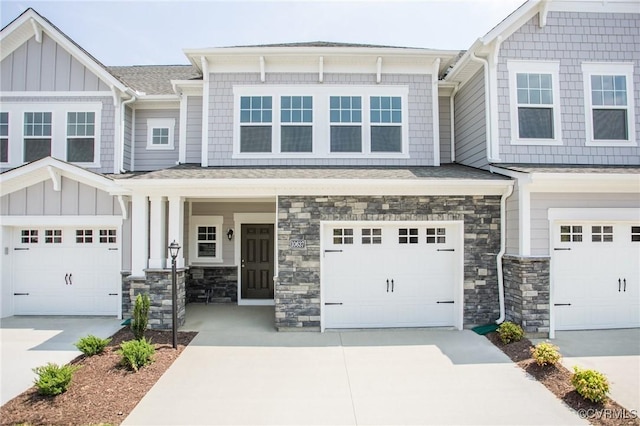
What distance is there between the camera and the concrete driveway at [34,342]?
5578mm

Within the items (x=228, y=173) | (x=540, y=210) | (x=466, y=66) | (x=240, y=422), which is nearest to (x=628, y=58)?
(x=466, y=66)

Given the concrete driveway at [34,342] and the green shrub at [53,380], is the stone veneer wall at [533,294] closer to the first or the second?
the green shrub at [53,380]

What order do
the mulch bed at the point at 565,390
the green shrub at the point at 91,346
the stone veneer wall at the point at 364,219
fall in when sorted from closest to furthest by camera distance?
the mulch bed at the point at 565,390 → the green shrub at the point at 91,346 → the stone veneer wall at the point at 364,219

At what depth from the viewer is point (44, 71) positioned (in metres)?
9.78

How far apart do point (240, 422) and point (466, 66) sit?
8577mm

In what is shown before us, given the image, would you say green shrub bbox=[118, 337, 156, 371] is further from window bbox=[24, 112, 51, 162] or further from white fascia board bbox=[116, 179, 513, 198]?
window bbox=[24, 112, 51, 162]

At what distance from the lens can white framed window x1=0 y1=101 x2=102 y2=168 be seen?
9750 millimetres

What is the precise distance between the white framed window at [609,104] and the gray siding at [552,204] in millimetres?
1575

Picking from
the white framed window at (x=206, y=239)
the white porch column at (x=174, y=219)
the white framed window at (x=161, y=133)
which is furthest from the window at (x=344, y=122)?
the white framed window at (x=161, y=133)

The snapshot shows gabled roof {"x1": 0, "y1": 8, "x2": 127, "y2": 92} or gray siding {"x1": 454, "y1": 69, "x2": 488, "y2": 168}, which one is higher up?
gabled roof {"x1": 0, "y1": 8, "x2": 127, "y2": 92}

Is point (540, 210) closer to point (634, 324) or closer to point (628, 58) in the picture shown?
point (634, 324)

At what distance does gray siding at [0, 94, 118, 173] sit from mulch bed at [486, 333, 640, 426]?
9783 mm

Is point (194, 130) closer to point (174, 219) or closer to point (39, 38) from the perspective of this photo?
point (174, 219)

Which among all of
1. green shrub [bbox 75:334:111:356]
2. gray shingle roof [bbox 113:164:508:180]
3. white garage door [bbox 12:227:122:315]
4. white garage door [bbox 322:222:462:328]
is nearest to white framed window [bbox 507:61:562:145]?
gray shingle roof [bbox 113:164:508:180]
